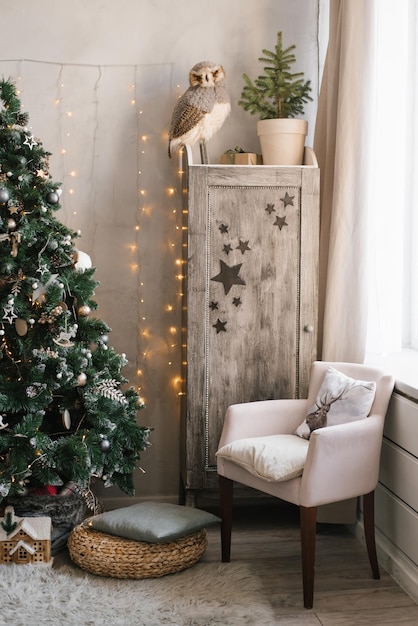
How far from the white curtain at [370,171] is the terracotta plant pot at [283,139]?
0.19 m

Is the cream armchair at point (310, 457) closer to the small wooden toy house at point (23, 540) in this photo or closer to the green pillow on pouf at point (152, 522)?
the green pillow on pouf at point (152, 522)

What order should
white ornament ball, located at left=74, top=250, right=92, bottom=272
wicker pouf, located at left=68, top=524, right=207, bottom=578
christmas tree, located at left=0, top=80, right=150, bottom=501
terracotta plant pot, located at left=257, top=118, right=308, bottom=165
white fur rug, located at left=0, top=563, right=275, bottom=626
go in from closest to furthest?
white fur rug, located at left=0, top=563, right=275, bottom=626 < wicker pouf, located at left=68, top=524, right=207, bottom=578 < christmas tree, located at left=0, top=80, right=150, bottom=501 < white ornament ball, located at left=74, top=250, right=92, bottom=272 < terracotta plant pot, located at left=257, top=118, right=308, bottom=165

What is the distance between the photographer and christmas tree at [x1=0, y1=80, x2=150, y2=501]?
9.26 feet

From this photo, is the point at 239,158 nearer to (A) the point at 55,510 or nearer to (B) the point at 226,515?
(B) the point at 226,515

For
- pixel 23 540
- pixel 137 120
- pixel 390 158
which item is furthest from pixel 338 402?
pixel 137 120

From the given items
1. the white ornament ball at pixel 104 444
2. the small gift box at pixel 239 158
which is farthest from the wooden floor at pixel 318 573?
the small gift box at pixel 239 158

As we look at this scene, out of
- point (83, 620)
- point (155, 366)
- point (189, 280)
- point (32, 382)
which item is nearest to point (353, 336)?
point (189, 280)

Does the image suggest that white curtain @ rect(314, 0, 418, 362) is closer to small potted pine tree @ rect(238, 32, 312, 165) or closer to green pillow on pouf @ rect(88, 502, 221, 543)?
small potted pine tree @ rect(238, 32, 312, 165)

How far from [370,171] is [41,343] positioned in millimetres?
1545

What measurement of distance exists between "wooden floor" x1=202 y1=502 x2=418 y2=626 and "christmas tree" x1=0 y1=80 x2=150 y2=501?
0.70 metres

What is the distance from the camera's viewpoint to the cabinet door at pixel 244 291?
3.18 meters

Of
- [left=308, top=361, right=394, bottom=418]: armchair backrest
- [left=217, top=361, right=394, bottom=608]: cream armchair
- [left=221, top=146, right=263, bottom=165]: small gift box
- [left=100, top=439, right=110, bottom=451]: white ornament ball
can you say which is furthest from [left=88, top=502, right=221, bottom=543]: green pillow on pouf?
[left=221, top=146, right=263, bottom=165]: small gift box

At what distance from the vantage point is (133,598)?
2541 millimetres

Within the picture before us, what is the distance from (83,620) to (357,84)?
2324 millimetres
